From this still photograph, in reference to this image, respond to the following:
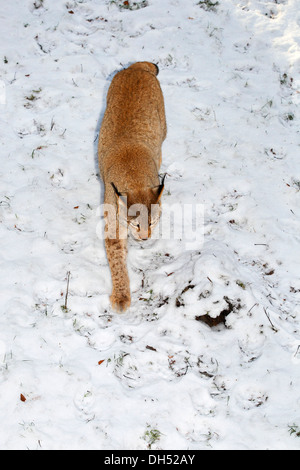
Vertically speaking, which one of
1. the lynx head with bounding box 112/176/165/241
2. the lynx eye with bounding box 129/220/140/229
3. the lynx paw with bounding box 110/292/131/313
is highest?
the lynx head with bounding box 112/176/165/241

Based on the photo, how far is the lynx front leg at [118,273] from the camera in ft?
13.5

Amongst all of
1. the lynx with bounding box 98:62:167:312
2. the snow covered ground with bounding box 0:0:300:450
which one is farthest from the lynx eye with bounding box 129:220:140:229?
the snow covered ground with bounding box 0:0:300:450

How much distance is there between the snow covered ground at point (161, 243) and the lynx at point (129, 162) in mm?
222

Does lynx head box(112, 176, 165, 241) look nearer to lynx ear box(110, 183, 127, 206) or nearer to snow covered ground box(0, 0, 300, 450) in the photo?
lynx ear box(110, 183, 127, 206)

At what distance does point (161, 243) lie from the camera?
185 inches

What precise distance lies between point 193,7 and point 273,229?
4447 mm

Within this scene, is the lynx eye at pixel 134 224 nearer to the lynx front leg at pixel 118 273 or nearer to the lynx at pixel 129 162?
the lynx at pixel 129 162

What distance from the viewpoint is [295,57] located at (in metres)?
6.59

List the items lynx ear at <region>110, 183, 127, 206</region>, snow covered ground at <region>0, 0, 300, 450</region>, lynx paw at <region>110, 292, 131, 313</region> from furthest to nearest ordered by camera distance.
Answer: lynx paw at <region>110, 292, 131, 313</region>
lynx ear at <region>110, 183, 127, 206</region>
snow covered ground at <region>0, 0, 300, 450</region>

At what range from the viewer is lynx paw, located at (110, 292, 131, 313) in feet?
13.4

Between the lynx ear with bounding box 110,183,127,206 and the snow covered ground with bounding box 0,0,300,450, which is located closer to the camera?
the snow covered ground with bounding box 0,0,300,450

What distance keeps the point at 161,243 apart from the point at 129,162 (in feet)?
2.94

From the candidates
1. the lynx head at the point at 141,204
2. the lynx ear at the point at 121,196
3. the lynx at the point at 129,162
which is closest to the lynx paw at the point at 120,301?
the lynx at the point at 129,162

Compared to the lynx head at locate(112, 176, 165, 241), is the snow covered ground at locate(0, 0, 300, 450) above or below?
below
